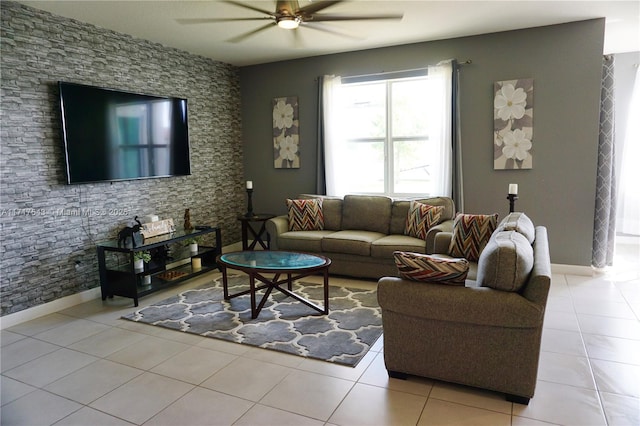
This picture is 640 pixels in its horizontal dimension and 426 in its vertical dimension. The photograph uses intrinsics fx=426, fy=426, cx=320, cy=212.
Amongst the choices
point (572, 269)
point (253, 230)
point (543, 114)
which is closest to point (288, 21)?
point (543, 114)

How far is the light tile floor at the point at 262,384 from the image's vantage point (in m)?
2.27

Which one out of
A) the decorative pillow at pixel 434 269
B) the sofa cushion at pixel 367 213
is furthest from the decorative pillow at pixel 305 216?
the decorative pillow at pixel 434 269

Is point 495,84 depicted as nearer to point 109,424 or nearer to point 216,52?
point 216,52

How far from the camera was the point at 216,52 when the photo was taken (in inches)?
216

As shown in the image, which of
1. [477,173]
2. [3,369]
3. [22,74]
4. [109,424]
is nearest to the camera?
[109,424]

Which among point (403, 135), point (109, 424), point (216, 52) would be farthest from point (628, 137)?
point (109, 424)

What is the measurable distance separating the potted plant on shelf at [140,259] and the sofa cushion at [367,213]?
231 cm

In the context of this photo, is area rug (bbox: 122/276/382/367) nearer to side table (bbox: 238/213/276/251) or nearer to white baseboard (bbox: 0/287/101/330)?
white baseboard (bbox: 0/287/101/330)

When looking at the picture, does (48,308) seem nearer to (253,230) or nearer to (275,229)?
(275,229)

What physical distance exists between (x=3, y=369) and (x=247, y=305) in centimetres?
185

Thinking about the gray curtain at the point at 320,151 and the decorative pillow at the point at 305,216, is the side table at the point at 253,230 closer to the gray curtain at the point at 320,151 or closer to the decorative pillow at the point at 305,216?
the decorative pillow at the point at 305,216

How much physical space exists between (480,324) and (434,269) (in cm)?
38

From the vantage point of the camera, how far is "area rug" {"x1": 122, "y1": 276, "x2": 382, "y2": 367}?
3.11 m

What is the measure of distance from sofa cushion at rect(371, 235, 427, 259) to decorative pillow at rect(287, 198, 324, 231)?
3.09 ft
